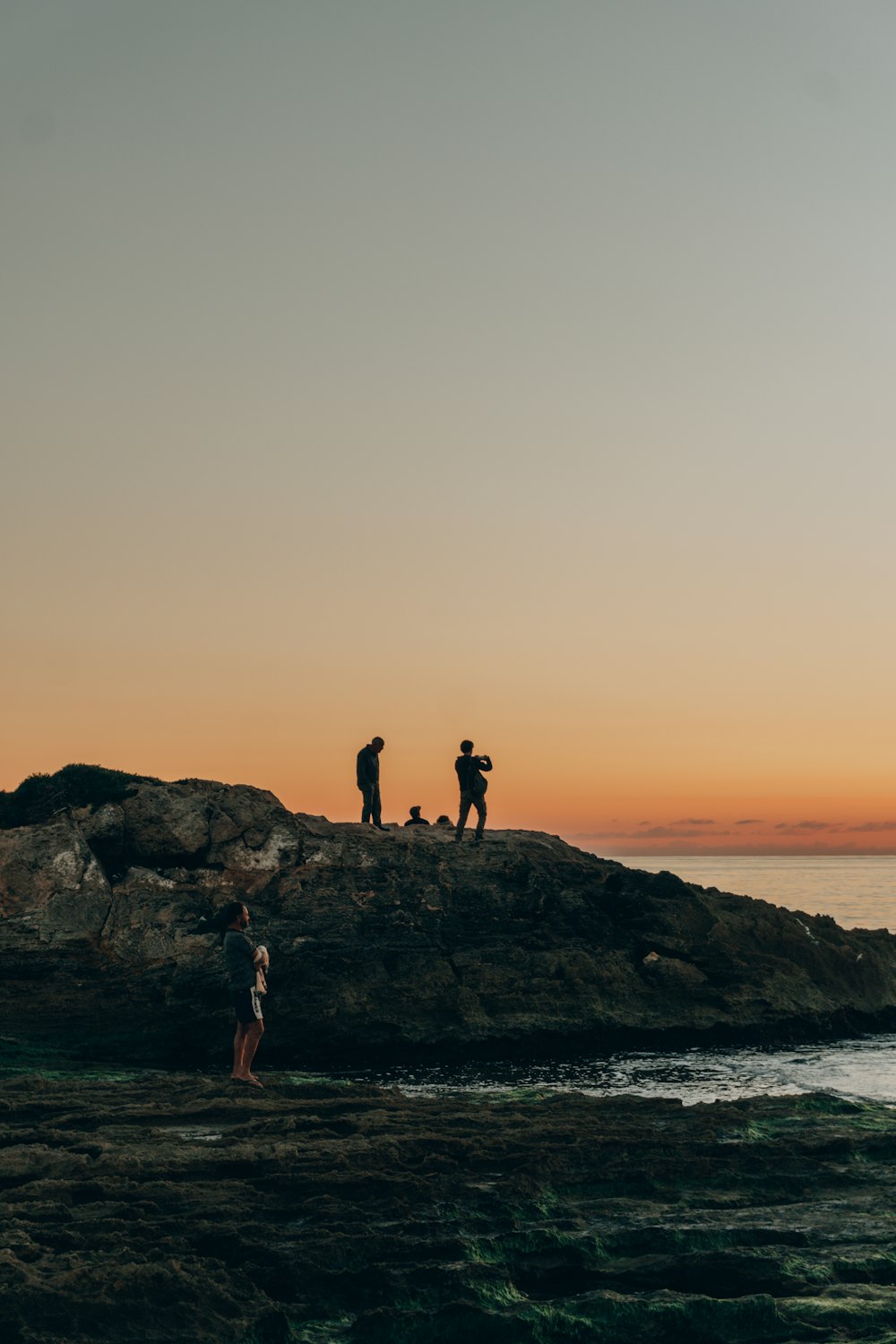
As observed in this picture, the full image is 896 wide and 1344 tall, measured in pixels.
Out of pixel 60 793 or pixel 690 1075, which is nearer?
pixel 690 1075

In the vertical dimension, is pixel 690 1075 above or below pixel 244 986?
below

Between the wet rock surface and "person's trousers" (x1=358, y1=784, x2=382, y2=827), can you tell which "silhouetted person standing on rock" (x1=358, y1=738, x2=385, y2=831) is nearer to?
"person's trousers" (x1=358, y1=784, x2=382, y2=827)

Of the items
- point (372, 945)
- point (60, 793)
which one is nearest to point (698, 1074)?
point (372, 945)

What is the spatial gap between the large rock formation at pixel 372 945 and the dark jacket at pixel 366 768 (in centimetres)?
148

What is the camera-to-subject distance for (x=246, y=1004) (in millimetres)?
14477

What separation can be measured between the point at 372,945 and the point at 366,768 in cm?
605

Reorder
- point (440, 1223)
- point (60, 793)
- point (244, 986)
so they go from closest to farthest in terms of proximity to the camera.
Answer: point (440, 1223)
point (244, 986)
point (60, 793)

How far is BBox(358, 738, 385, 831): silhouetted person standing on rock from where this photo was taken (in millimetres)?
26500

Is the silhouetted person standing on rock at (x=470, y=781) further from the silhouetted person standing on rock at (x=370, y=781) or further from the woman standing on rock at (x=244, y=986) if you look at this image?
the woman standing on rock at (x=244, y=986)

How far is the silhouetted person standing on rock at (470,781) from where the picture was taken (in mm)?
24844

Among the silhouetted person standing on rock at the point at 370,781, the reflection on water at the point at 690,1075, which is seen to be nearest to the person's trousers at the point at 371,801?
the silhouetted person standing on rock at the point at 370,781

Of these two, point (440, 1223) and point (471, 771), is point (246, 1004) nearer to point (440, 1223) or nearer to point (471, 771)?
point (440, 1223)

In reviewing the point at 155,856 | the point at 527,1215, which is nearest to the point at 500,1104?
the point at 527,1215

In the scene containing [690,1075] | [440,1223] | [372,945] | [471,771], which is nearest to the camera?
[440,1223]
